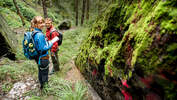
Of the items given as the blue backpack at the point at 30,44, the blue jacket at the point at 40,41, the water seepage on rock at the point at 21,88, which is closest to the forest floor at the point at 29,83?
the water seepage on rock at the point at 21,88

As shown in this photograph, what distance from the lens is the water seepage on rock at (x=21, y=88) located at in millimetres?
3084

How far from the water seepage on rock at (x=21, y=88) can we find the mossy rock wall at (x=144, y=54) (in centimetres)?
255

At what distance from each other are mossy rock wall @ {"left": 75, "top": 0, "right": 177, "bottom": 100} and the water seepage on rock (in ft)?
8.36

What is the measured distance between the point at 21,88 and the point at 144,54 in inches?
147

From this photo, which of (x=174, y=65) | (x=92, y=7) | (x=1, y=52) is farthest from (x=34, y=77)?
(x=92, y=7)

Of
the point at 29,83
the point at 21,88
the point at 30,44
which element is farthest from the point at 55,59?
the point at 30,44

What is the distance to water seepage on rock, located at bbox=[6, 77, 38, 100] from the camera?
10.1ft

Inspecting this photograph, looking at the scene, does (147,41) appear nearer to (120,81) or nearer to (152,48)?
(152,48)

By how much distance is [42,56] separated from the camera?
9.64 ft

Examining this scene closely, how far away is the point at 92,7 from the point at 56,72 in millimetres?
27059

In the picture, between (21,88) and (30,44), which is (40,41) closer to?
(30,44)

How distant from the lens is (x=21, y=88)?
3361 mm

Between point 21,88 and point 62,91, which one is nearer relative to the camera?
point 62,91

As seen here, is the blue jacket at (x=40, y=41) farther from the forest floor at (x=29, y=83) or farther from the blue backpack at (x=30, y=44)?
the forest floor at (x=29, y=83)
